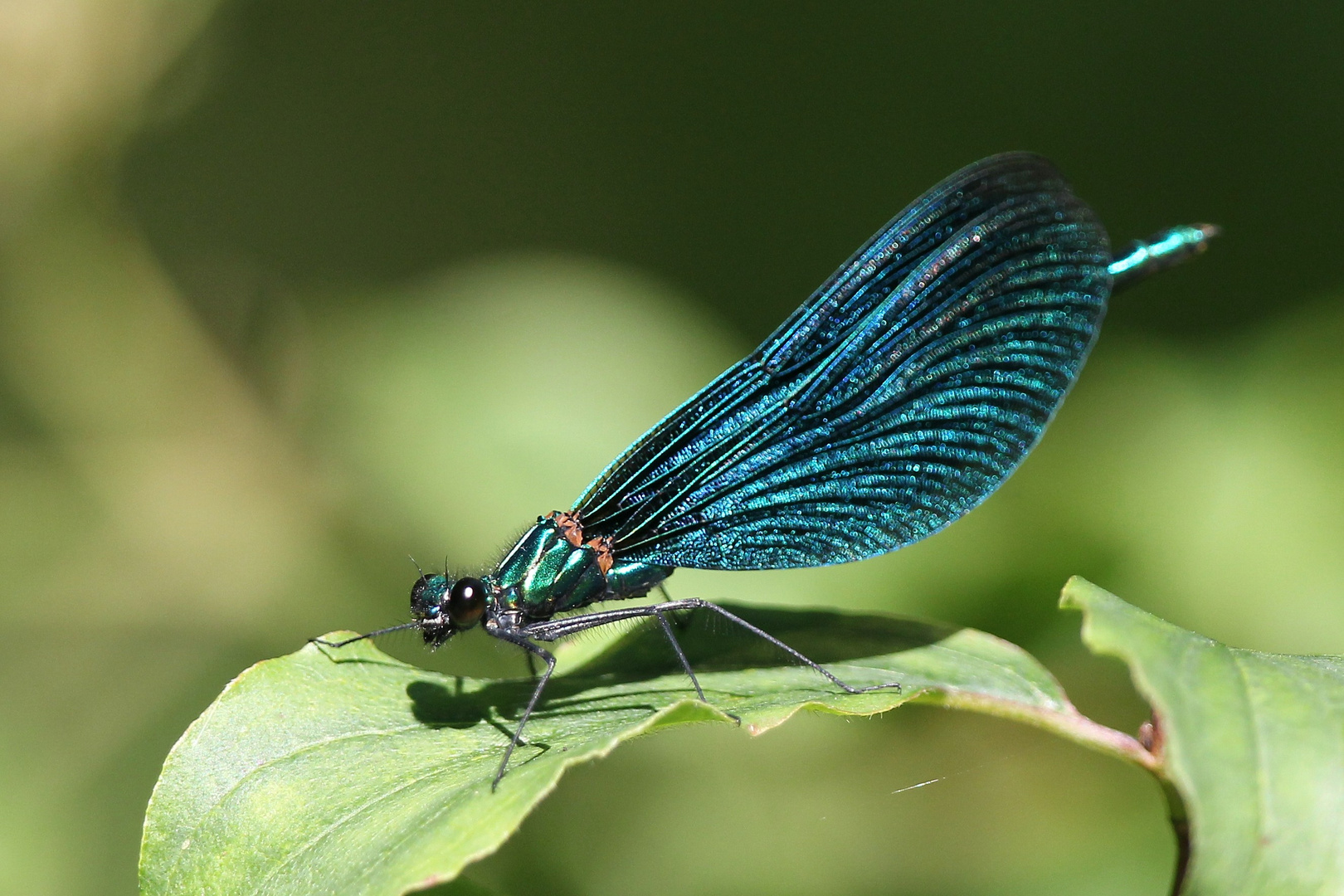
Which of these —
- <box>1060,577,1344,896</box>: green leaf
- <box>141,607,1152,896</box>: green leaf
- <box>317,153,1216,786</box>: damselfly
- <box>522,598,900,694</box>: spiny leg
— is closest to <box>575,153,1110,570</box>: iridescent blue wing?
<box>317,153,1216,786</box>: damselfly

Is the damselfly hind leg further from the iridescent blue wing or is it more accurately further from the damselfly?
the iridescent blue wing

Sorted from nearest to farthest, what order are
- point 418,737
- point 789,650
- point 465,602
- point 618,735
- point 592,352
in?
point 618,735, point 418,737, point 789,650, point 465,602, point 592,352

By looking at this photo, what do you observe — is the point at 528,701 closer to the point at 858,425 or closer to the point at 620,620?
the point at 620,620

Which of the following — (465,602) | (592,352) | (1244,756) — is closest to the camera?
(1244,756)

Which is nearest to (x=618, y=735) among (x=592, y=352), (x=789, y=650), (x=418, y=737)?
(x=418, y=737)

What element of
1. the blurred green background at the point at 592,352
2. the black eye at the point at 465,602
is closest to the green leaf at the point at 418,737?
the black eye at the point at 465,602

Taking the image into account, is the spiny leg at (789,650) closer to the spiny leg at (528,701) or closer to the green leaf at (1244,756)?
the spiny leg at (528,701)

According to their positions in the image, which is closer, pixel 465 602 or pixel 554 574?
pixel 465 602
